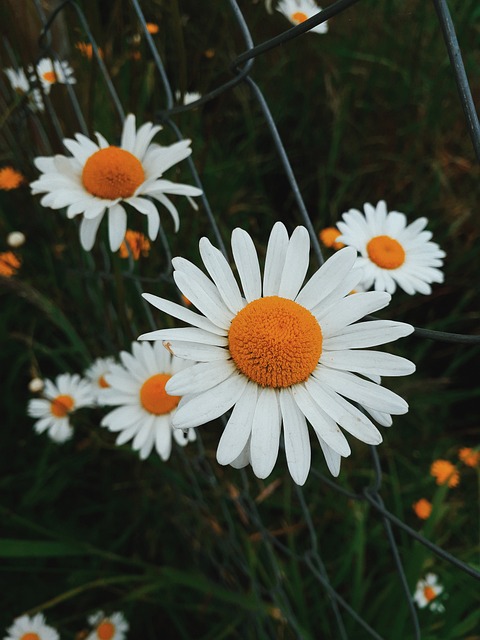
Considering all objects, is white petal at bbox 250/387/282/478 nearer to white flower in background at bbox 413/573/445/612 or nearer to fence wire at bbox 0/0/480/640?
fence wire at bbox 0/0/480/640

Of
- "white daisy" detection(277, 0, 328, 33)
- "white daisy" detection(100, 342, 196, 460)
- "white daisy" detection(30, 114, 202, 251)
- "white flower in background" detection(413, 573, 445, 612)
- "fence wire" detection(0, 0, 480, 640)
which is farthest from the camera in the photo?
"white daisy" detection(277, 0, 328, 33)

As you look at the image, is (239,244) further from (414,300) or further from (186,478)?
(414,300)

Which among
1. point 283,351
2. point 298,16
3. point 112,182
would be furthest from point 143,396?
point 298,16

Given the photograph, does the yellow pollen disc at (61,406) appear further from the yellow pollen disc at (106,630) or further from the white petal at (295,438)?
the white petal at (295,438)

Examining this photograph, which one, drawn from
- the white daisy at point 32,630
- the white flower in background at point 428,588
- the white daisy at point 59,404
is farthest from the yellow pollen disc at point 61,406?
the white flower in background at point 428,588

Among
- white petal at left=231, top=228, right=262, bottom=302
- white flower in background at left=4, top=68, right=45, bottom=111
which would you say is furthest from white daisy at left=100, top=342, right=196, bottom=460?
white flower in background at left=4, top=68, right=45, bottom=111

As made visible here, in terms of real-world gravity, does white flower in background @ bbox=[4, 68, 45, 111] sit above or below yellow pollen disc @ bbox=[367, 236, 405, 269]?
above

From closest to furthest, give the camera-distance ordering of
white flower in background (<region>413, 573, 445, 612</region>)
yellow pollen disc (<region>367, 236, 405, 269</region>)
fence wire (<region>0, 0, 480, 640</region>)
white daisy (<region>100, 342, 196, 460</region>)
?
fence wire (<region>0, 0, 480, 640</region>) < white daisy (<region>100, 342, 196, 460</region>) < yellow pollen disc (<region>367, 236, 405, 269</region>) < white flower in background (<region>413, 573, 445, 612</region>)
